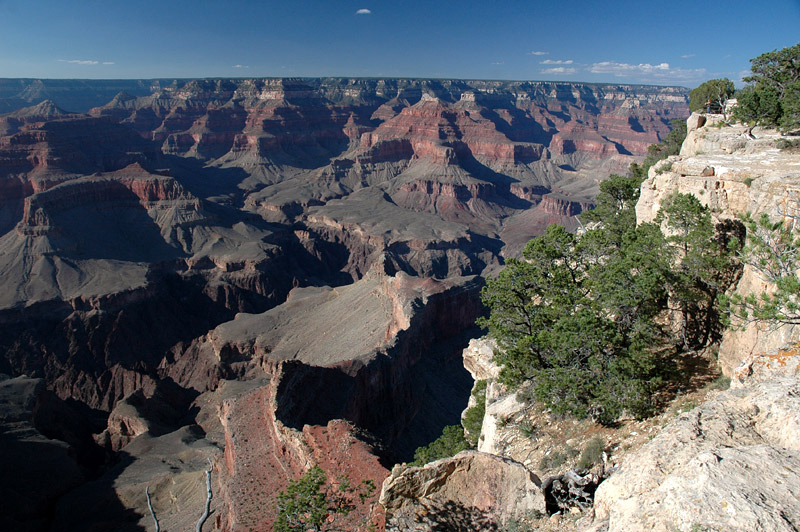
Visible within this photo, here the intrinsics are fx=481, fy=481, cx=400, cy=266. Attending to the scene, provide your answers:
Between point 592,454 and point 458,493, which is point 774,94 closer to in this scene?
point 592,454

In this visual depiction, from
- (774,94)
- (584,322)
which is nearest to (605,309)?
(584,322)

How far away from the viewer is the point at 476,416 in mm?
27750

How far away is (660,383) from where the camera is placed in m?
16.5

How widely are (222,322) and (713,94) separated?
2942 inches

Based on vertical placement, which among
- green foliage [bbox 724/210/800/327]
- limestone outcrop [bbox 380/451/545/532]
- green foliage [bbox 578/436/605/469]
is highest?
green foliage [bbox 724/210/800/327]

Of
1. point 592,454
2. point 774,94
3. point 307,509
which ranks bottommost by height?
point 307,509

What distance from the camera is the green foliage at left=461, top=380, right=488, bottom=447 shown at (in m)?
27.2

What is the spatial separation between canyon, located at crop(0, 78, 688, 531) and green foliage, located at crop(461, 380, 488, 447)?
4.52 metres

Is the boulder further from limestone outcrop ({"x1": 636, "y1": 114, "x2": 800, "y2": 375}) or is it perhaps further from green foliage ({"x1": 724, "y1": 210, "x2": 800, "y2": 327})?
limestone outcrop ({"x1": 636, "y1": 114, "x2": 800, "y2": 375})

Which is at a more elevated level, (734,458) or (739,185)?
(739,185)

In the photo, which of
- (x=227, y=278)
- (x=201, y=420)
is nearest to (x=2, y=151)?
(x=227, y=278)

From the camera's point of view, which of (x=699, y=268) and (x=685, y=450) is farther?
(x=699, y=268)

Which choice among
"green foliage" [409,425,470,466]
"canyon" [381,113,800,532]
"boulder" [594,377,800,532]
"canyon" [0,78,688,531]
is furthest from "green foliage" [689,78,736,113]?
"boulder" [594,377,800,532]

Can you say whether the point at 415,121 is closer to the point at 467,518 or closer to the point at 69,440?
the point at 69,440
